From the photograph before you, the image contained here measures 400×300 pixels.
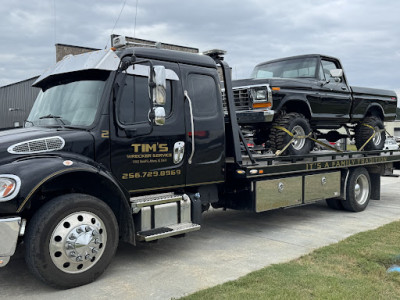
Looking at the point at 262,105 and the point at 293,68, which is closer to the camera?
the point at 262,105

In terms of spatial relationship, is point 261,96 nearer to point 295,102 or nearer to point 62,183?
point 295,102

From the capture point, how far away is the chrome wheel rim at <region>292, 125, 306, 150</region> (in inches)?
284

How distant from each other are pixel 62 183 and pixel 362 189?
657 centimetres

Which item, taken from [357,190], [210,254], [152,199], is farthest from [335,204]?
[152,199]

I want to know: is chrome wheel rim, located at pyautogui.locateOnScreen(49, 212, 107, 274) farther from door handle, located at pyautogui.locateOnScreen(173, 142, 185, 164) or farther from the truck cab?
door handle, located at pyautogui.locateOnScreen(173, 142, 185, 164)

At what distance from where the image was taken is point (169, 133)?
16.6 feet

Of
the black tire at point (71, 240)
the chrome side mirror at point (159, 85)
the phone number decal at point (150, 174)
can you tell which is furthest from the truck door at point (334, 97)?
the black tire at point (71, 240)

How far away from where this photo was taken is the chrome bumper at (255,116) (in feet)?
22.2

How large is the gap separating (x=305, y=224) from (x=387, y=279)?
113 inches

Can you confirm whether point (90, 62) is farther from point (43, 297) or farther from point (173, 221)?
point (43, 297)

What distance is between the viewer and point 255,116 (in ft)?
22.6

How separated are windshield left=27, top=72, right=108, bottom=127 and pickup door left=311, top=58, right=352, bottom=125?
4369mm

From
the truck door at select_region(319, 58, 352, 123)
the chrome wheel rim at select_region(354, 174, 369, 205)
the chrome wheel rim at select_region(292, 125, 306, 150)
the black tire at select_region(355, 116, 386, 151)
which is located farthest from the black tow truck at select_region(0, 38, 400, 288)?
the black tire at select_region(355, 116, 386, 151)

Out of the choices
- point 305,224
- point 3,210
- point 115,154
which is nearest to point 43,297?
point 3,210
